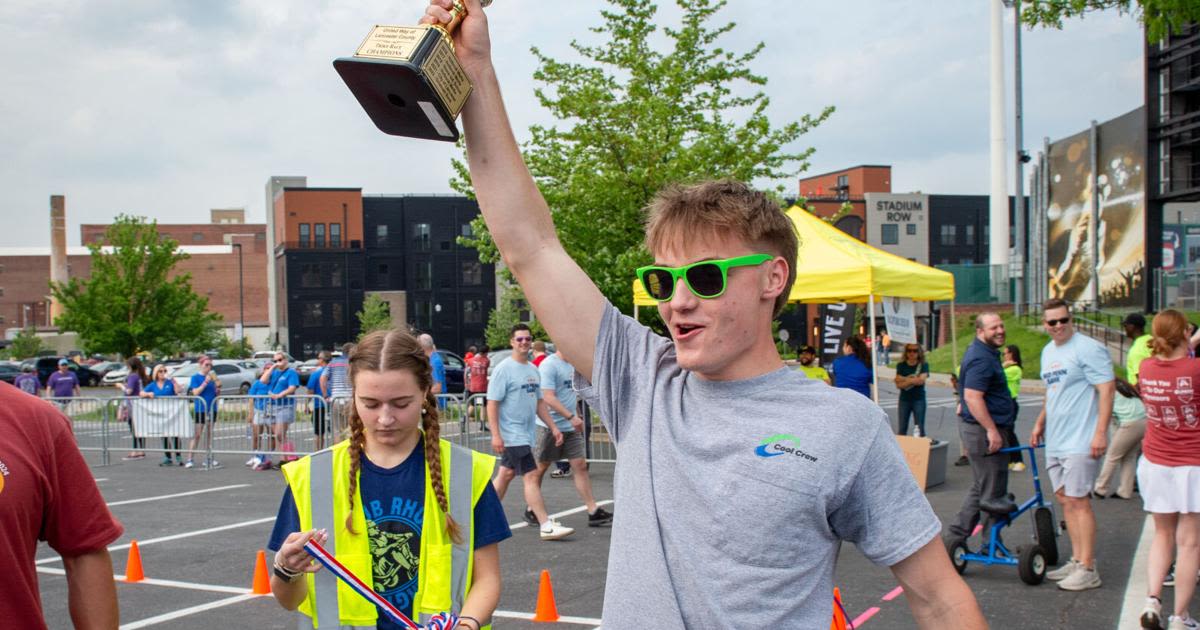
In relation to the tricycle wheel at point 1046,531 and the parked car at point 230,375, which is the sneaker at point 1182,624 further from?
the parked car at point 230,375

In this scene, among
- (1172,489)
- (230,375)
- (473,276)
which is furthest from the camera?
(473,276)

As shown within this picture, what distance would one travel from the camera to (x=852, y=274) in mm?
11656

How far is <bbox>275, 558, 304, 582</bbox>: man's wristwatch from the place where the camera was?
275cm

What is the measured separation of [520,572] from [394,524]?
521 cm

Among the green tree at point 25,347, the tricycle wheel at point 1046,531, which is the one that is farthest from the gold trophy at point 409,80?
the green tree at point 25,347

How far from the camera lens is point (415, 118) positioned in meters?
1.95

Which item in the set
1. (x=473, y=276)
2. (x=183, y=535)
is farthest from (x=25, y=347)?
(x=183, y=535)

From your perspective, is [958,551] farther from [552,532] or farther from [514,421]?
[514,421]

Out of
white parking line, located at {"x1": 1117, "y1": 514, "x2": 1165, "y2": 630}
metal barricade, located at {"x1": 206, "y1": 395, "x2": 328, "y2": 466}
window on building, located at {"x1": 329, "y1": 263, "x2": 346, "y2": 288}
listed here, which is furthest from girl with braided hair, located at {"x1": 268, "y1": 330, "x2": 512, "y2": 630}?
window on building, located at {"x1": 329, "y1": 263, "x2": 346, "y2": 288}

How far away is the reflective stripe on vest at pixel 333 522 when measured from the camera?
2996 mm

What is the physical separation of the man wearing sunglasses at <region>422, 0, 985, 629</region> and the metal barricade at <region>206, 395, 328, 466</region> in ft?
45.6

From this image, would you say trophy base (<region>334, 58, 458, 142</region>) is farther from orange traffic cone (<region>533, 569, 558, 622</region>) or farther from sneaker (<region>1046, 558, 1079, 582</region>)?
sneaker (<region>1046, 558, 1079, 582</region>)

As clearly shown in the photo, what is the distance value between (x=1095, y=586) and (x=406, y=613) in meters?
6.01

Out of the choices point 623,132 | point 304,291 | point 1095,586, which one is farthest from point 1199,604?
point 304,291
